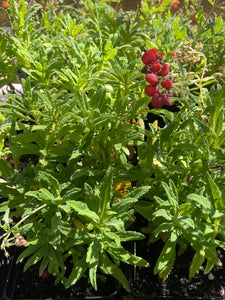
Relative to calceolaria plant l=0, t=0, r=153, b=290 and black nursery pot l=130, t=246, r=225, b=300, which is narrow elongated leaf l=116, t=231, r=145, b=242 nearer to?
calceolaria plant l=0, t=0, r=153, b=290

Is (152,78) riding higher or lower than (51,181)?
higher

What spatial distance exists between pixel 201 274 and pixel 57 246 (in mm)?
512

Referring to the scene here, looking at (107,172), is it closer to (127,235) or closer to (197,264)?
(127,235)

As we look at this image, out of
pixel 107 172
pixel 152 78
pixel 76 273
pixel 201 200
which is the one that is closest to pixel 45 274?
pixel 76 273

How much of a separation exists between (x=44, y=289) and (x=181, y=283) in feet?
1.53

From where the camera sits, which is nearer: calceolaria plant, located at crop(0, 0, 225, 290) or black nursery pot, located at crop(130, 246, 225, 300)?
calceolaria plant, located at crop(0, 0, 225, 290)

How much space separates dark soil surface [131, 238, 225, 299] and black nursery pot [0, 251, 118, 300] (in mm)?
92

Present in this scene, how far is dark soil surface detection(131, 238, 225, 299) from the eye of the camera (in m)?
0.96

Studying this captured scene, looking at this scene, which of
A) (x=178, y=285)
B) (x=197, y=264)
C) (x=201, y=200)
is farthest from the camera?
(x=178, y=285)

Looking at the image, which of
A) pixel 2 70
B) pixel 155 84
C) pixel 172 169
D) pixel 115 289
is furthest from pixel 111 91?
pixel 115 289

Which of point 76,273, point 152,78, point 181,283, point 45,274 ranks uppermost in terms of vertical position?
point 152,78

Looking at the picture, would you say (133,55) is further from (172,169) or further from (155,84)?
(172,169)

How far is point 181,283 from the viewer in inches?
38.4

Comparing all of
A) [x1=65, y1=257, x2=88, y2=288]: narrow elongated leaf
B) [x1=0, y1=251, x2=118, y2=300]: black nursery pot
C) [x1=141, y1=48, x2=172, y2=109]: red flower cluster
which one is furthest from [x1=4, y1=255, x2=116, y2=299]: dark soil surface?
[x1=141, y1=48, x2=172, y2=109]: red flower cluster
